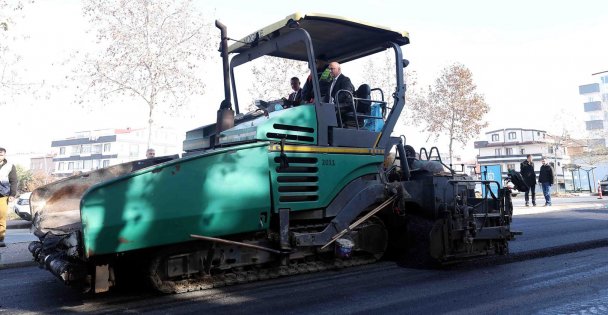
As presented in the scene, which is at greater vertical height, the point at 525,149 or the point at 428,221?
the point at 525,149

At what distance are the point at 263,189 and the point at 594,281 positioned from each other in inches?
139

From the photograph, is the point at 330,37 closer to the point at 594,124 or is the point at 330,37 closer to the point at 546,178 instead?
the point at 546,178

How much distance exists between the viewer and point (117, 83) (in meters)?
19.4

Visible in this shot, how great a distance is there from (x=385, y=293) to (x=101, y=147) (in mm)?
86380

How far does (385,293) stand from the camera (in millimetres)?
4375

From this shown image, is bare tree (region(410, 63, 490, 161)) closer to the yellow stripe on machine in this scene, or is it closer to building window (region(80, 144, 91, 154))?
the yellow stripe on machine

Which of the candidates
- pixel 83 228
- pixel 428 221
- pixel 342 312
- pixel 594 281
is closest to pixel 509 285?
pixel 594 281

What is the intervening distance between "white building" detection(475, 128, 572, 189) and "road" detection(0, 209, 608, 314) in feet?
198

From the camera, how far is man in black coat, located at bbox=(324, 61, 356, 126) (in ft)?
17.7

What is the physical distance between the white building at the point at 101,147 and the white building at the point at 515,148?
50.5 metres

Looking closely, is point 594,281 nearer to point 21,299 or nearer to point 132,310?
point 132,310

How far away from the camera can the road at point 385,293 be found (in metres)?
3.88

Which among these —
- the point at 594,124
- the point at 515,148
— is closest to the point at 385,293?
the point at 515,148

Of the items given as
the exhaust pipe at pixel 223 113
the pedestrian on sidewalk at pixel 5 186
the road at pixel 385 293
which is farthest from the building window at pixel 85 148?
the exhaust pipe at pixel 223 113
